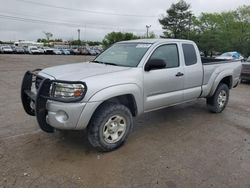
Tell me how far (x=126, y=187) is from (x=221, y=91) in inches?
156

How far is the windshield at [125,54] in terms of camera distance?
4095 mm

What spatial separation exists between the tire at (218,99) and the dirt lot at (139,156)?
572mm

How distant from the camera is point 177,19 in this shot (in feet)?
171

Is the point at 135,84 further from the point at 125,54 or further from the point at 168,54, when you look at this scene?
the point at 168,54

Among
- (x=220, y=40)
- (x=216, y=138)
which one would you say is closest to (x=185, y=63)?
(x=216, y=138)

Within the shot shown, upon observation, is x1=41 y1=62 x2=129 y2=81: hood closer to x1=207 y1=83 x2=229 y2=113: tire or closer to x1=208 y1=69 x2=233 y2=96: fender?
x1=208 y1=69 x2=233 y2=96: fender

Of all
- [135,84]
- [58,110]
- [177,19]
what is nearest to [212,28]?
[177,19]

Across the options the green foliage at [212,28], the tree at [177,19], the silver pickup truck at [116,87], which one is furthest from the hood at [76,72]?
the tree at [177,19]

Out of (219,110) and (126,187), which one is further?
(219,110)

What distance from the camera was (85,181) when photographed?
113 inches

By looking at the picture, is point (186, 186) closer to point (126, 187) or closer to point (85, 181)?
point (126, 187)

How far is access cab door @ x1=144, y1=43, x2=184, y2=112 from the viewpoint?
397 centimetres

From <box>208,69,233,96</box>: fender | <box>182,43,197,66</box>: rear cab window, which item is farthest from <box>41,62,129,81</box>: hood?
<box>208,69,233,96</box>: fender

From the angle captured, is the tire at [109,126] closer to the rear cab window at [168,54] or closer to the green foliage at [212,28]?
the rear cab window at [168,54]
